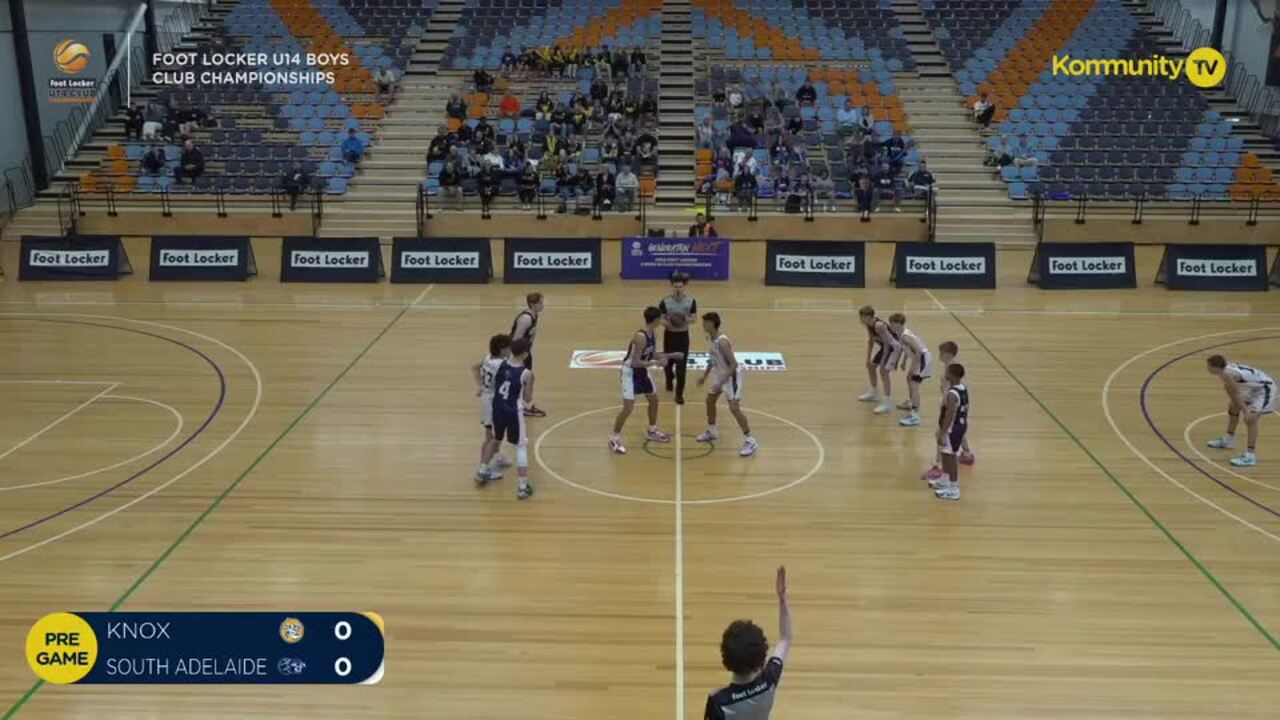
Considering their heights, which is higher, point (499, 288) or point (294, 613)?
point (499, 288)

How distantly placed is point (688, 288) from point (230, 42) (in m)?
20.1

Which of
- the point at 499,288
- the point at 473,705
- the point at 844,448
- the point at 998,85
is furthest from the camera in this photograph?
the point at 998,85

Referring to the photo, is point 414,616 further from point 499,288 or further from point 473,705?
point 499,288

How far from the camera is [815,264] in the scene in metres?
22.6

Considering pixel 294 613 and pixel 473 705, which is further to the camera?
pixel 294 613

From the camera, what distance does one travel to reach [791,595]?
9.30 metres

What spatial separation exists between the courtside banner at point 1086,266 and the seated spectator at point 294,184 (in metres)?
17.6

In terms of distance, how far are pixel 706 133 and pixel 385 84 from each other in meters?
9.91

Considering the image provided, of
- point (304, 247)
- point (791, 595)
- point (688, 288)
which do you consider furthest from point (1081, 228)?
point (791, 595)

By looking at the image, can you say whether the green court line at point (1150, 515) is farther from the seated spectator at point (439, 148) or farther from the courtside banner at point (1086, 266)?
the seated spectator at point (439, 148)

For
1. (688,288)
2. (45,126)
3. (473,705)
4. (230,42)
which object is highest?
(230,42)

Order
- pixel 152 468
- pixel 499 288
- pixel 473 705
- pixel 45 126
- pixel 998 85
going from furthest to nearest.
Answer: pixel 998 85 < pixel 45 126 < pixel 499 288 < pixel 152 468 < pixel 473 705

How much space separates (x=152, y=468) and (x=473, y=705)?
625 cm

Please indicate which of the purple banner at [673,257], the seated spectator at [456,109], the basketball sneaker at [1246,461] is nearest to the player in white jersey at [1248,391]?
the basketball sneaker at [1246,461]
